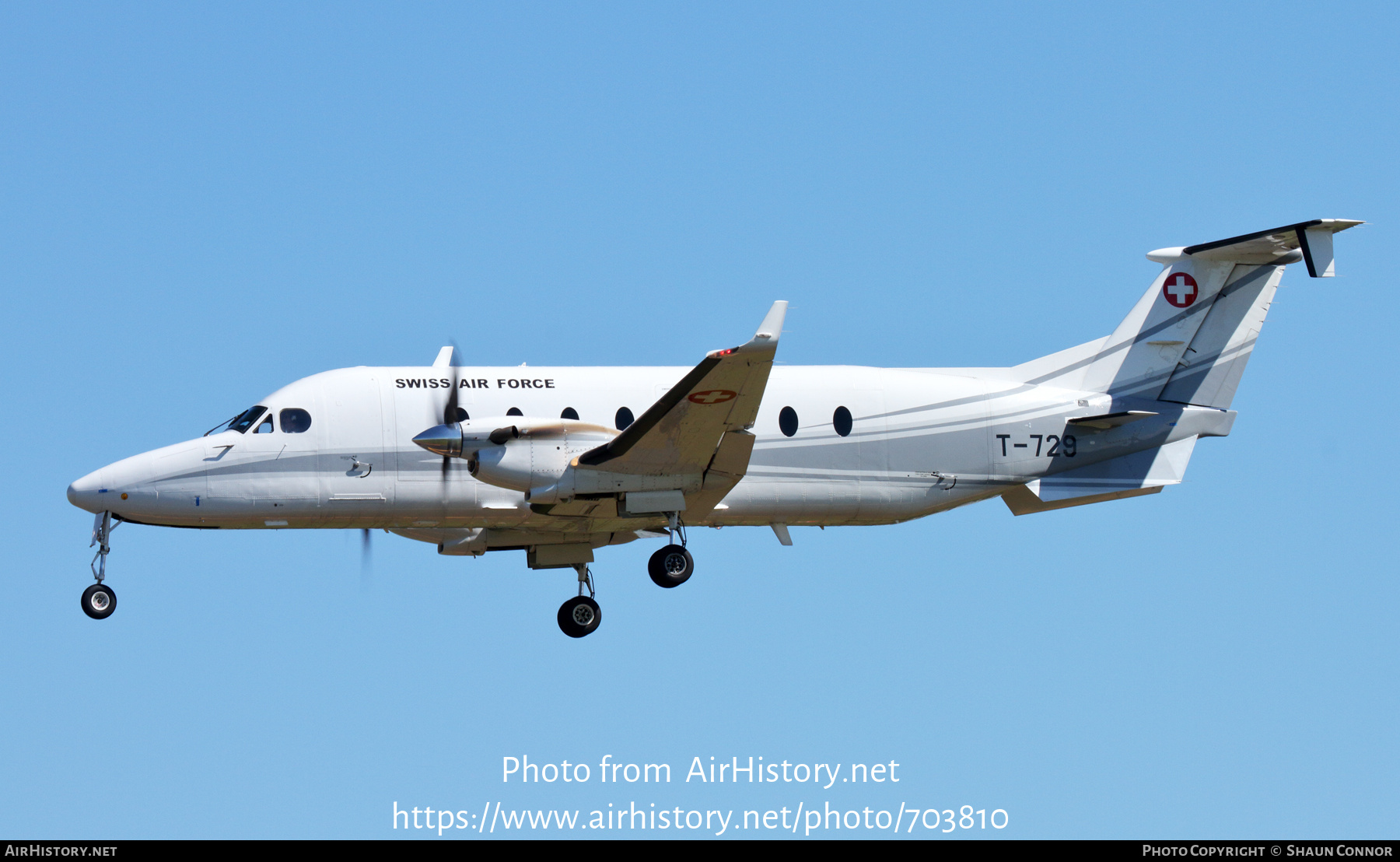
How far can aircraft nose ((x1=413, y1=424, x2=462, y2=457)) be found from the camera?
63.7 feet

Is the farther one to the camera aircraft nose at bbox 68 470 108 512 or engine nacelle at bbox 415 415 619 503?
aircraft nose at bbox 68 470 108 512

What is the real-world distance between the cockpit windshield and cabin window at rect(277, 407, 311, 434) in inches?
11.5

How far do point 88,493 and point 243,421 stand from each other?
2191 mm

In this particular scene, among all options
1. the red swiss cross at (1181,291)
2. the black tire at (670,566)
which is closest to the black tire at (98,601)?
the black tire at (670,566)

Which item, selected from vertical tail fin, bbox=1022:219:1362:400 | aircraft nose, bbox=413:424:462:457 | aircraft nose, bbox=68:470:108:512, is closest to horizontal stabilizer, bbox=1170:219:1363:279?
vertical tail fin, bbox=1022:219:1362:400

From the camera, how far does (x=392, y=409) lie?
20.8 meters

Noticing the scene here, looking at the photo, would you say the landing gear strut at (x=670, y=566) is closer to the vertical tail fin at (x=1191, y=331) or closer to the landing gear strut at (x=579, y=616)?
the landing gear strut at (x=579, y=616)

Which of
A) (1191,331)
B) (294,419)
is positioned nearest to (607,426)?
(294,419)

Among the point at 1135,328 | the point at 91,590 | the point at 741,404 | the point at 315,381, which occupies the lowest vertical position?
the point at 91,590

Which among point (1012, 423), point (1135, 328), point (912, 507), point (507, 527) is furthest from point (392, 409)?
point (1135, 328)

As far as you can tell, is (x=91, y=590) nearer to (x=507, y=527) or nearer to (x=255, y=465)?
(x=255, y=465)

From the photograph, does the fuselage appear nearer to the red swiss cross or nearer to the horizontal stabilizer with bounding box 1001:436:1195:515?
the horizontal stabilizer with bounding box 1001:436:1195:515

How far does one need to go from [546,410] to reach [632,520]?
2.00m

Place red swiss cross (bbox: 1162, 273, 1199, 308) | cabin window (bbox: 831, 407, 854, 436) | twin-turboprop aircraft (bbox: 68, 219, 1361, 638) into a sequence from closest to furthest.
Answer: twin-turboprop aircraft (bbox: 68, 219, 1361, 638) < cabin window (bbox: 831, 407, 854, 436) < red swiss cross (bbox: 1162, 273, 1199, 308)
